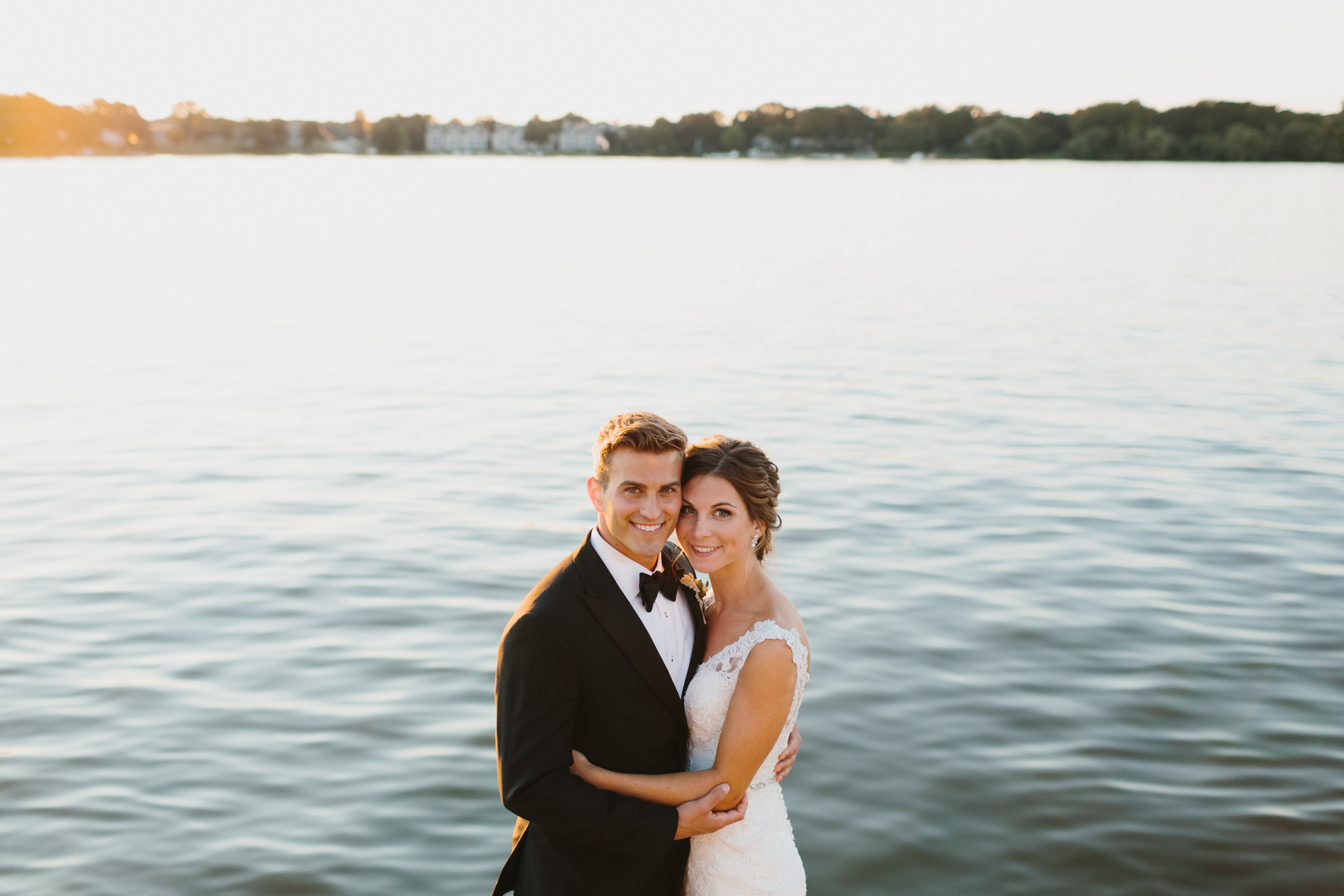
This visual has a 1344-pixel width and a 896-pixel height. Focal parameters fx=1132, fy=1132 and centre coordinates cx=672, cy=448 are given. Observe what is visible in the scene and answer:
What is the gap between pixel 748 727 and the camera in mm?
3562

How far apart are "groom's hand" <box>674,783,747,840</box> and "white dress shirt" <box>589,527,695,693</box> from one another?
1.12 ft

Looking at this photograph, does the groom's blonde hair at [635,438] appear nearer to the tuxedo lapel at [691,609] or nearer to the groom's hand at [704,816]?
the tuxedo lapel at [691,609]

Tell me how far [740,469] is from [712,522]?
0.20 metres

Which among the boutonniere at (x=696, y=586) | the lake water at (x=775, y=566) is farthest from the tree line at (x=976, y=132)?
the boutonniere at (x=696, y=586)

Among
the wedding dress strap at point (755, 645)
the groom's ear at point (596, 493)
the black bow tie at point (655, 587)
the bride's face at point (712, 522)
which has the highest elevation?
the groom's ear at point (596, 493)

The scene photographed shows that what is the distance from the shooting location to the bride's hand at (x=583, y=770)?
11.1ft

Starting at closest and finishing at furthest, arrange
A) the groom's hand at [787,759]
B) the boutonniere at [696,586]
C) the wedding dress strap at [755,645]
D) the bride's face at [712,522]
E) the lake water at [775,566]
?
the wedding dress strap at [755,645] < the bride's face at [712,522] < the boutonniere at [696,586] < the groom's hand at [787,759] < the lake water at [775,566]

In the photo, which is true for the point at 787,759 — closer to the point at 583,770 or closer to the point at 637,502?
the point at 583,770

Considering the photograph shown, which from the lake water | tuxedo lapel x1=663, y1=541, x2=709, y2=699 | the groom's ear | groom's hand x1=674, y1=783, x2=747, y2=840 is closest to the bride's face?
tuxedo lapel x1=663, y1=541, x2=709, y2=699

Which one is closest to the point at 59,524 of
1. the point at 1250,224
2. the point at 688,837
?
the point at 688,837

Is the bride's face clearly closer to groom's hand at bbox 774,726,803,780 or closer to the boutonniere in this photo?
the boutonniere

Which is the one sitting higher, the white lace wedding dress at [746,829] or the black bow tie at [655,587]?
the black bow tie at [655,587]

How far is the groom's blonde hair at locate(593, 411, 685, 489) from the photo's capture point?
3.48 meters

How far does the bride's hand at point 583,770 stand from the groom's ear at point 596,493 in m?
0.75
